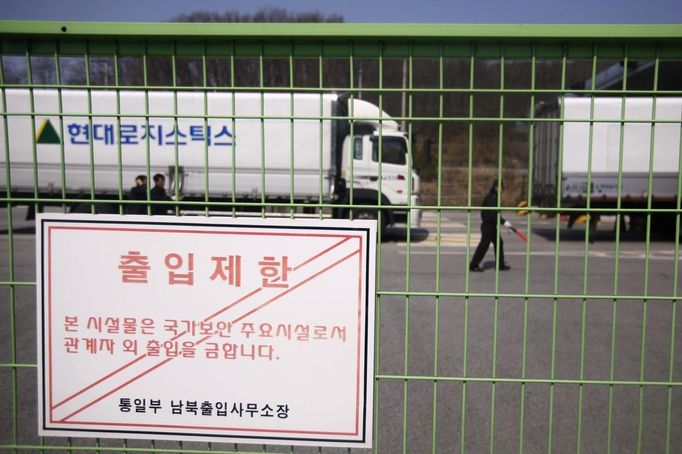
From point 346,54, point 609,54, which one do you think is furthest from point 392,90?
point 609,54

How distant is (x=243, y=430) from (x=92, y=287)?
75cm

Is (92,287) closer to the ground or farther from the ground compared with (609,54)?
closer to the ground

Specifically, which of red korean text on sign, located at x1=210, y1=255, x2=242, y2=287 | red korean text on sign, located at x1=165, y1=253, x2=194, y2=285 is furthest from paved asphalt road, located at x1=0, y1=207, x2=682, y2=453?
red korean text on sign, located at x1=165, y1=253, x2=194, y2=285

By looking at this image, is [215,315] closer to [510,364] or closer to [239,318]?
[239,318]

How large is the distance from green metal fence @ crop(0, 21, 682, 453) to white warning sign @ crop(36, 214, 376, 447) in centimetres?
9

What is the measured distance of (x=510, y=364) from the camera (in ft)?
16.1

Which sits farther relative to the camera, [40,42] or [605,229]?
[605,229]

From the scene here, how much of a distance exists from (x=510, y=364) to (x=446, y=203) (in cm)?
167

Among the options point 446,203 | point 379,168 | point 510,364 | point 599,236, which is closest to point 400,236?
point 599,236

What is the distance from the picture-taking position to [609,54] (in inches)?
82.0

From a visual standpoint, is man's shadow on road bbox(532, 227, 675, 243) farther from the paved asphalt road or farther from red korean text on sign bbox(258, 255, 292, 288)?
red korean text on sign bbox(258, 255, 292, 288)

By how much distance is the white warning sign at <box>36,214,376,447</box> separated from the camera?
2092 mm

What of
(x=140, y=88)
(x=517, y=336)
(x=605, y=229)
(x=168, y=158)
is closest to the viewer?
(x=140, y=88)

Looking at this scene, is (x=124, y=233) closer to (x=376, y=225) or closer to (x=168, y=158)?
(x=376, y=225)
